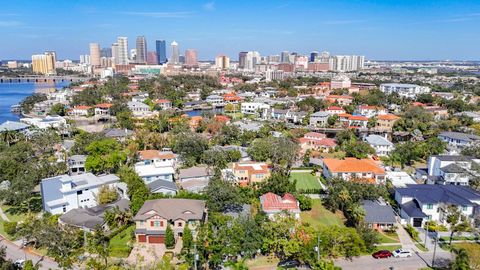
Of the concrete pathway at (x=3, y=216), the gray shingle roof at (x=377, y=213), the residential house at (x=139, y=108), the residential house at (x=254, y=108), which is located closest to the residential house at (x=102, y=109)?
the residential house at (x=139, y=108)

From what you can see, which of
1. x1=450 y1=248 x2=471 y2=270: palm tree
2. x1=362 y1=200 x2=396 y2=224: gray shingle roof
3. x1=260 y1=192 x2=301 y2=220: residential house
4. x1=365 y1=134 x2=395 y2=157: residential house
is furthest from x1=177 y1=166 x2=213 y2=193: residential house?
x1=365 y1=134 x2=395 y2=157: residential house

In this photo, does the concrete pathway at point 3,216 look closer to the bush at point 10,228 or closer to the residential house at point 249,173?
the bush at point 10,228

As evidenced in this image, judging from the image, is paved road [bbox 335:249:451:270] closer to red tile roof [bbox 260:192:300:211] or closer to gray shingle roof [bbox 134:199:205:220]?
red tile roof [bbox 260:192:300:211]

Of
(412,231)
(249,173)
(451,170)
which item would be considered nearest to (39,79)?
(249,173)

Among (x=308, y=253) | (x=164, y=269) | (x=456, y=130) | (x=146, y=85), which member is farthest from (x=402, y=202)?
(x=146, y=85)

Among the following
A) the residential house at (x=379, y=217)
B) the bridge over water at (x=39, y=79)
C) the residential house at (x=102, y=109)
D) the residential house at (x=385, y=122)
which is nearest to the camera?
the residential house at (x=379, y=217)

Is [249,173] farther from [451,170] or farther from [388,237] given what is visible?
[451,170]
